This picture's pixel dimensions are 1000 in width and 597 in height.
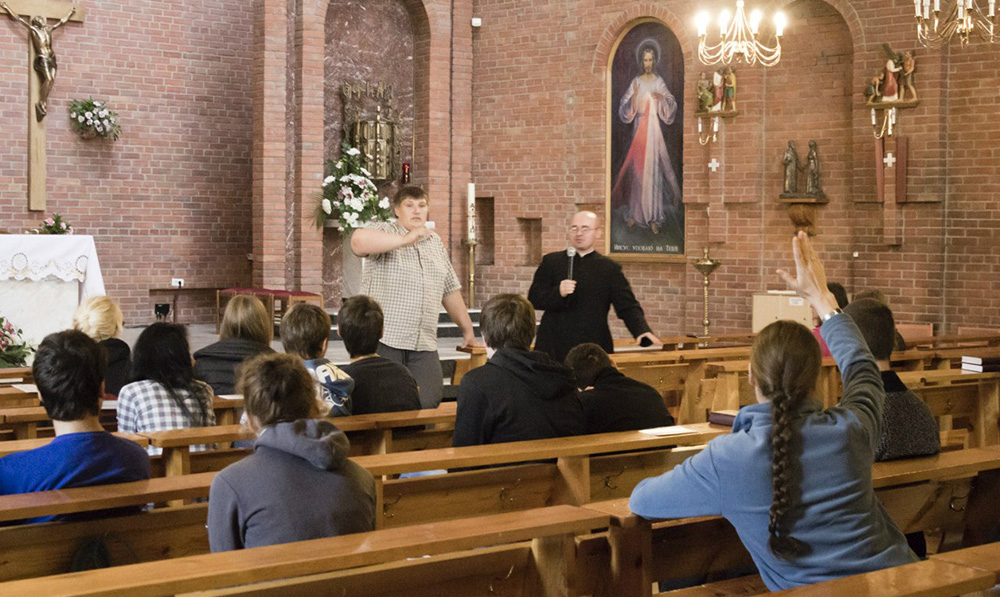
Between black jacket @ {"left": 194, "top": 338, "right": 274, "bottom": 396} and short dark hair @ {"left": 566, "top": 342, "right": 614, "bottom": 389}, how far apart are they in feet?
3.89

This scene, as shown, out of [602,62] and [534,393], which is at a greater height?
[602,62]

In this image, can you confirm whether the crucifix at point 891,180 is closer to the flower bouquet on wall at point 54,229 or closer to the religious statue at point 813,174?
the religious statue at point 813,174

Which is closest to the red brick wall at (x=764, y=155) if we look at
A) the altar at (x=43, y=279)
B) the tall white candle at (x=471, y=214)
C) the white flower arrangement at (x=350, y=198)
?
the tall white candle at (x=471, y=214)

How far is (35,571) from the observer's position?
2.64m

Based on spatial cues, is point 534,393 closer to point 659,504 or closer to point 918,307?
point 659,504

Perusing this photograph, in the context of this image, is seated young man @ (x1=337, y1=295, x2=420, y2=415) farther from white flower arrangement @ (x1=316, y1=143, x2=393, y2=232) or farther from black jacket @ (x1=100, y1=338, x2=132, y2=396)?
white flower arrangement @ (x1=316, y1=143, x2=393, y2=232)

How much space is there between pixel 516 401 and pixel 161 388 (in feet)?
4.03

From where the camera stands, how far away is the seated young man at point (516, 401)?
3.79 metres

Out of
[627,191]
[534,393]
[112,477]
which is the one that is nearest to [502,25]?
[627,191]

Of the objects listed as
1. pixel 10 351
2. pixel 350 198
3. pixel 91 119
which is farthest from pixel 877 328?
pixel 91 119

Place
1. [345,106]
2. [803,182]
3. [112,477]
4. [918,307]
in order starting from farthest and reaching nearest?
[345,106] → [803,182] → [918,307] → [112,477]

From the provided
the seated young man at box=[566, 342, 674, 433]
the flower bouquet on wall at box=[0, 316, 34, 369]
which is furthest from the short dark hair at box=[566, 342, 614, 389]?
the flower bouquet on wall at box=[0, 316, 34, 369]

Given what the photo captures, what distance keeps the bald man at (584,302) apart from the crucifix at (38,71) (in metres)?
7.47

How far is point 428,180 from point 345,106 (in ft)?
3.97
